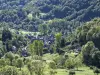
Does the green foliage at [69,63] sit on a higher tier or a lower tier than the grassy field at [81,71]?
higher

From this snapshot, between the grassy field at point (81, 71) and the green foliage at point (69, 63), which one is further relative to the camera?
the green foliage at point (69, 63)

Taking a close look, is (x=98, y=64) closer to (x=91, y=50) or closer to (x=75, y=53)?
(x=91, y=50)

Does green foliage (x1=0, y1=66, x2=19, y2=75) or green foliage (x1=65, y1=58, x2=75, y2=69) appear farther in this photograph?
green foliage (x1=65, y1=58, x2=75, y2=69)

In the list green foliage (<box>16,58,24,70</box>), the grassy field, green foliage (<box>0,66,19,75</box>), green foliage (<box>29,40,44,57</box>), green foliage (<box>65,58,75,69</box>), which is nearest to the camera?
green foliage (<box>0,66,19,75</box>)

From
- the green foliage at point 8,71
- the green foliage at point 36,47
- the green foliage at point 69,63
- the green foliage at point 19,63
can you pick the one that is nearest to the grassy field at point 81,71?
the green foliage at point 69,63

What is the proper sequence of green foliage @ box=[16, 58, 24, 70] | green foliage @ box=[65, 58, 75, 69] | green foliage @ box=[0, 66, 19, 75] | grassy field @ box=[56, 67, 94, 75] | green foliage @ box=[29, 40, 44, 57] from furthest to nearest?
1. green foliage @ box=[29, 40, 44, 57]
2. green foliage @ box=[65, 58, 75, 69]
3. green foliage @ box=[16, 58, 24, 70]
4. grassy field @ box=[56, 67, 94, 75]
5. green foliage @ box=[0, 66, 19, 75]

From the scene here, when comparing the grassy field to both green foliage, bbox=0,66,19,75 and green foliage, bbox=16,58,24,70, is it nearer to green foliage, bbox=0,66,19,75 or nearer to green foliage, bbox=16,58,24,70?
green foliage, bbox=16,58,24,70

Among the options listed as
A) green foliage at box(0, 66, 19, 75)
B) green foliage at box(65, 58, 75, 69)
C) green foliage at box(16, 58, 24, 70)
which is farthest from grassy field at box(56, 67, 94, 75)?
green foliage at box(0, 66, 19, 75)

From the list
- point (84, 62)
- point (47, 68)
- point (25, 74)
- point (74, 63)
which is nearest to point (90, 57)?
point (84, 62)

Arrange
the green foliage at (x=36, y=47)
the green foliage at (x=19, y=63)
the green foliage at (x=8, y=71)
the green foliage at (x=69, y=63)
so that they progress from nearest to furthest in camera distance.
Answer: the green foliage at (x=8, y=71)
the green foliage at (x=19, y=63)
the green foliage at (x=69, y=63)
the green foliage at (x=36, y=47)

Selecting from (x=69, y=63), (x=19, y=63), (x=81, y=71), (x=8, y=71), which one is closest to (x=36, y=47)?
(x=69, y=63)

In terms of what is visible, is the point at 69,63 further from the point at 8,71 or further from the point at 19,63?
the point at 8,71

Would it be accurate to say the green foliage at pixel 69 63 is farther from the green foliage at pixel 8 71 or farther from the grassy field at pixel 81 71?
the green foliage at pixel 8 71
